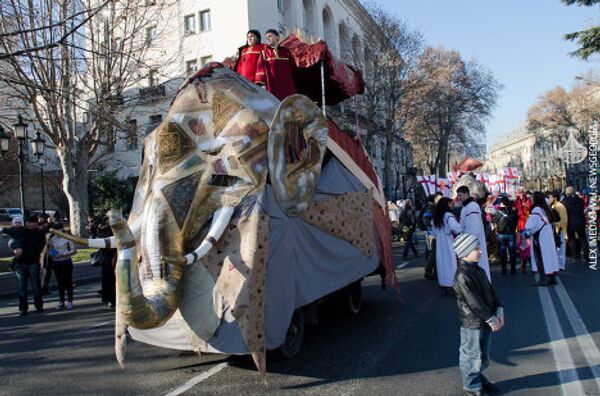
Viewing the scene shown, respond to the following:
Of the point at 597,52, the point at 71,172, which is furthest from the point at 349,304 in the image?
the point at 597,52

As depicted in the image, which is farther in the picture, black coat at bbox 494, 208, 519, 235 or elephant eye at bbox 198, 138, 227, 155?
black coat at bbox 494, 208, 519, 235

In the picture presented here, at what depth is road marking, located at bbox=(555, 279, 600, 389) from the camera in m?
5.28

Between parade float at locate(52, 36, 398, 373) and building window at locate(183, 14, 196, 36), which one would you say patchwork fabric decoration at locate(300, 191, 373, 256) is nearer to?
parade float at locate(52, 36, 398, 373)

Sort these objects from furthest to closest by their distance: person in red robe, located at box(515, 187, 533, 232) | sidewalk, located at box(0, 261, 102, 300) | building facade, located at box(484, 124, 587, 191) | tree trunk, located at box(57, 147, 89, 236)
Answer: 1. building facade, located at box(484, 124, 587, 191)
2. tree trunk, located at box(57, 147, 89, 236)
3. person in red robe, located at box(515, 187, 533, 232)
4. sidewalk, located at box(0, 261, 102, 300)

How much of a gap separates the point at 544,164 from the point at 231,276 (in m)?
79.0

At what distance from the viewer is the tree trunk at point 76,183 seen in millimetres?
18922

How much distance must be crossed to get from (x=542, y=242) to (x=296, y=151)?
21.2ft

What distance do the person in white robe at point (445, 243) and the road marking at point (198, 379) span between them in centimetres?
506

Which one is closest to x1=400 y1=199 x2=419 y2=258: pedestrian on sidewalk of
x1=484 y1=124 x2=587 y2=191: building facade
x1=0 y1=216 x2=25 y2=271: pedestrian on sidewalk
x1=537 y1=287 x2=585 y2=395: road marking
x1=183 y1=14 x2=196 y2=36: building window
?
x1=537 y1=287 x2=585 y2=395: road marking

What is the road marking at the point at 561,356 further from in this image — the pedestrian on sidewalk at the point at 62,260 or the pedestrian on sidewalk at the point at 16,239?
the pedestrian on sidewalk at the point at 16,239

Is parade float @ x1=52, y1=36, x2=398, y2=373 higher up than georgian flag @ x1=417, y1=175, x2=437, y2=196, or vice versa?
georgian flag @ x1=417, y1=175, x2=437, y2=196

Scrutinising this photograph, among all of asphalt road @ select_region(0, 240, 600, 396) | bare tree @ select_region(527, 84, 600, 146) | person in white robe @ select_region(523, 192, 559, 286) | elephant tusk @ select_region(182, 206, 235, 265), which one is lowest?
asphalt road @ select_region(0, 240, 600, 396)

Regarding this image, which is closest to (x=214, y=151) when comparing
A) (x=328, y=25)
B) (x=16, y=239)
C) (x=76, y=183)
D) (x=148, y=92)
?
(x=16, y=239)

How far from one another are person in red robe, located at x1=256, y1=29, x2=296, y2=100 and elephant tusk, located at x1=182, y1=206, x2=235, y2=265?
2.78 meters
